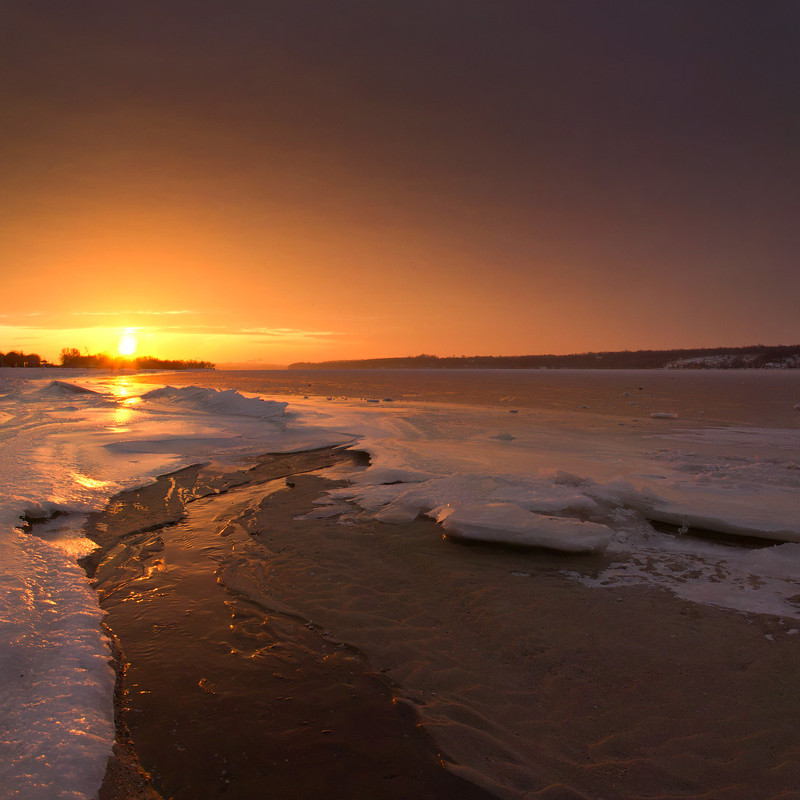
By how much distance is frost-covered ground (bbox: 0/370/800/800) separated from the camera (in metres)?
3.15

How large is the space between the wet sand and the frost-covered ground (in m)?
0.29

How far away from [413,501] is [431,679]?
4051 millimetres

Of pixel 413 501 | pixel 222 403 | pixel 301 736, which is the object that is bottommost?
pixel 301 736

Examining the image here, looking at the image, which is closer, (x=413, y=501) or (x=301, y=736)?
(x=301, y=736)

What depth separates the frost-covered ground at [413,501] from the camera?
3.15 metres

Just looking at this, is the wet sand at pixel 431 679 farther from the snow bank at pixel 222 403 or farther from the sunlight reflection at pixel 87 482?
the snow bank at pixel 222 403

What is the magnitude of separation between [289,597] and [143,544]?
2457 mm

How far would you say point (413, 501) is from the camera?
25.1ft

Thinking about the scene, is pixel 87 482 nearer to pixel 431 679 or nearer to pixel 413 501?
pixel 413 501

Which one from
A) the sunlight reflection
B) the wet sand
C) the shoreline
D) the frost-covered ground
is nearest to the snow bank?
the frost-covered ground

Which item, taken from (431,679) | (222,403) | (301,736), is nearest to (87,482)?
(301,736)

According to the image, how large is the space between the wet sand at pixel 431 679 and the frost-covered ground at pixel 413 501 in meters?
0.29

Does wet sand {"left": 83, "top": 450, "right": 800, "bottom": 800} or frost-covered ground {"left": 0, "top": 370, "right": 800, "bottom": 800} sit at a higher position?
frost-covered ground {"left": 0, "top": 370, "right": 800, "bottom": 800}

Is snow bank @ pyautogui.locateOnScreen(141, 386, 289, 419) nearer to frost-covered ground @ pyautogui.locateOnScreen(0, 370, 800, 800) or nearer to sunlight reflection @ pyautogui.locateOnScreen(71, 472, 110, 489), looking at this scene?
frost-covered ground @ pyautogui.locateOnScreen(0, 370, 800, 800)
